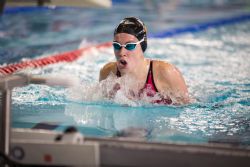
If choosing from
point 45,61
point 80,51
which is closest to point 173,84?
point 45,61

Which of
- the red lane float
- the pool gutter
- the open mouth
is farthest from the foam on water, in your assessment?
the pool gutter

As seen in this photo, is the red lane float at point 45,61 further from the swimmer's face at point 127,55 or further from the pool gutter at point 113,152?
the pool gutter at point 113,152

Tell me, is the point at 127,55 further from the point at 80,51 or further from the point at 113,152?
the point at 80,51

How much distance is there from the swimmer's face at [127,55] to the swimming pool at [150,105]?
0.86ft

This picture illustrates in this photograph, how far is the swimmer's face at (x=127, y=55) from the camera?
12.6ft

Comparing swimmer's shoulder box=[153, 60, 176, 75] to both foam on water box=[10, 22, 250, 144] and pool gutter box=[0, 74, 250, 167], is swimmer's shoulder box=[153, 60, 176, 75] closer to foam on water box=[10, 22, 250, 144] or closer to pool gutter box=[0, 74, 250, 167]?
foam on water box=[10, 22, 250, 144]

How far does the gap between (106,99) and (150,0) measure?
941cm

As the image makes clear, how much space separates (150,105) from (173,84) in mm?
248

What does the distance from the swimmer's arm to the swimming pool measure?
0.09 m

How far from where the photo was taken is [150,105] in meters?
3.92

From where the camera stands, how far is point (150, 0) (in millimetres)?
13125

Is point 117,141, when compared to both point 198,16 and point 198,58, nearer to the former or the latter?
point 198,58

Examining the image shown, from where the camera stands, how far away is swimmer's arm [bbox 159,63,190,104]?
3.89 m

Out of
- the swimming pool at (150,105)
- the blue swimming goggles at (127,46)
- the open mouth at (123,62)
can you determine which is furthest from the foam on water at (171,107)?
the blue swimming goggles at (127,46)
